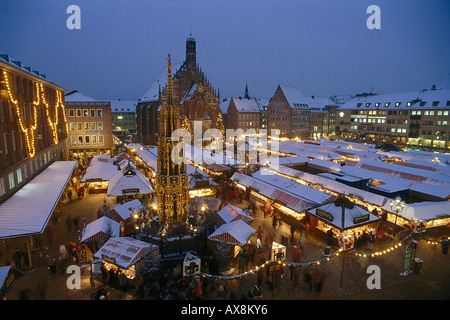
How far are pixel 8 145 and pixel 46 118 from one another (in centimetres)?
1164

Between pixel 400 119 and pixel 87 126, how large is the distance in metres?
64.8

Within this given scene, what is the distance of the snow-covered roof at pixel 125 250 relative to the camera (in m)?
11.6

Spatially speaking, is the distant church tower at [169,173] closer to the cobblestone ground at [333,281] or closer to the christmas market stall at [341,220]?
the cobblestone ground at [333,281]

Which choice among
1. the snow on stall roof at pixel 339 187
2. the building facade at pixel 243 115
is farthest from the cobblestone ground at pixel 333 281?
the building facade at pixel 243 115

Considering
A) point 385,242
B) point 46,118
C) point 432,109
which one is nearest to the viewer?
point 385,242

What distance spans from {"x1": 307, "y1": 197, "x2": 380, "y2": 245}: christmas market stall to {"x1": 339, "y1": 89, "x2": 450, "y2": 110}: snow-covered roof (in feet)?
178

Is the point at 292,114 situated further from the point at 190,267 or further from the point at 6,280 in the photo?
the point at 6,280

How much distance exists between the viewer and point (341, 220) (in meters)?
16.0

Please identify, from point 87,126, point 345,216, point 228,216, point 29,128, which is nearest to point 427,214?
point 345,216

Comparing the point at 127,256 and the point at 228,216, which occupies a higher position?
the point at 228,216

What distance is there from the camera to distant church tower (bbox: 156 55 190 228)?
12.9 metres
